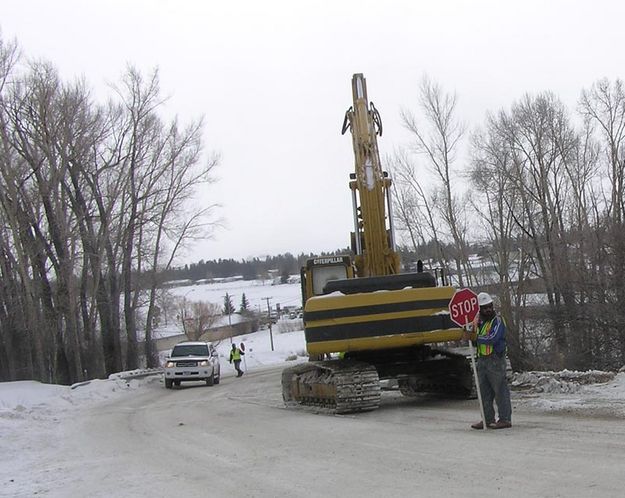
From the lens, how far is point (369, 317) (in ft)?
37.0

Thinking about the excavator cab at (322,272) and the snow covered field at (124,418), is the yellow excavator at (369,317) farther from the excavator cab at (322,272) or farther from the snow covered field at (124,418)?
the snow covered field at (124,418)

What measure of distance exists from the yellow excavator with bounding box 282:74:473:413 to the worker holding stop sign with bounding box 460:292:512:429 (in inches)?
68.2

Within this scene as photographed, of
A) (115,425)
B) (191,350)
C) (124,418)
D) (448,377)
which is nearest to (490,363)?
(448,377)

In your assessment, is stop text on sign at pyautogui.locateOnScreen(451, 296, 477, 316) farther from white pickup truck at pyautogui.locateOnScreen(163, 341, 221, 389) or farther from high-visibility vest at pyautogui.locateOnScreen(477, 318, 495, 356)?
white pickup truck at pyautogui.locateOnScreen(163, 341, 221, 389)

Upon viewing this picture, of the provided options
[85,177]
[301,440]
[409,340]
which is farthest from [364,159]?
[85,177]

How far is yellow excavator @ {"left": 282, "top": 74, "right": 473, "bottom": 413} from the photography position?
37.0 feet

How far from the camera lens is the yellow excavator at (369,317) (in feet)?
37.0

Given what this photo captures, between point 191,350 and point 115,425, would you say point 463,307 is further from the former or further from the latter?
point 191,350

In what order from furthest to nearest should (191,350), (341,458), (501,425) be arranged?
(191,350), (501,425), (341,458)

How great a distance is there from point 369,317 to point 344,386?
1.43 m

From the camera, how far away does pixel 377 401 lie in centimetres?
1194

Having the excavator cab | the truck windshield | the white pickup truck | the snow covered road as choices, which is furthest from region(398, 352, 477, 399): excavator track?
the truck windshield

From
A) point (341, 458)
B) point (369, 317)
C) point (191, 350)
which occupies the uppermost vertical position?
point (369, 317)

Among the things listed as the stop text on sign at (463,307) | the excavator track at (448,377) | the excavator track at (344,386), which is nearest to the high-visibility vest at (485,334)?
the stop text on sign at (463,307)
